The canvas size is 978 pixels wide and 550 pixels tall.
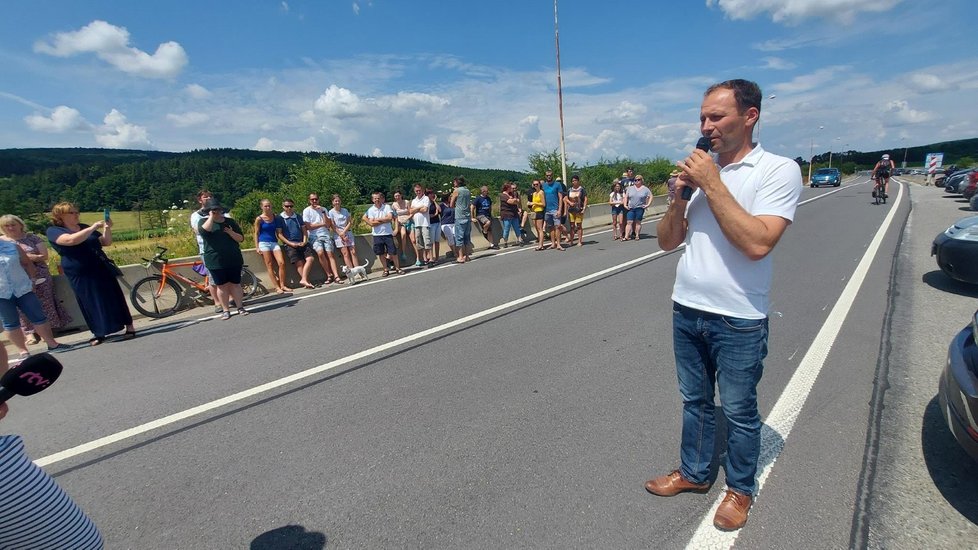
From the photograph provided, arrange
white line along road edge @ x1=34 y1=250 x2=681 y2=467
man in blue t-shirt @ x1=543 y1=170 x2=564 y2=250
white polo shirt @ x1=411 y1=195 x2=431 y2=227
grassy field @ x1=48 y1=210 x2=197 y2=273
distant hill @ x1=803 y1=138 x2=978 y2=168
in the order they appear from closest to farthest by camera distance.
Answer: white line along road edge @ x1=34 y1=250 x2=681 y2=467, white polo shirt @ x1=411 y1=195 x2=431 y2=227, grassy field @ x1=48 y1=210 x2=197 y2=273, man in blue t-shirt @ x1=543 y1=170 x2=564 y2=250, distant hill @ x1=803 y1=138 x2=978 y2=168

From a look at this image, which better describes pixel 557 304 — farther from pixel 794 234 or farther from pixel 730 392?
pixel 794 234

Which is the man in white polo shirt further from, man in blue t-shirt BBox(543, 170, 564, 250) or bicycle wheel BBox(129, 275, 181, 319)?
man in blue t-shirt BBox(543, 170, 564, 250)

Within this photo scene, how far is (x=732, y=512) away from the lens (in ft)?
7.75

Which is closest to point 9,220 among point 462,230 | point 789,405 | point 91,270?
point 91,270

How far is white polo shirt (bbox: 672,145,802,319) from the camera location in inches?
80.0

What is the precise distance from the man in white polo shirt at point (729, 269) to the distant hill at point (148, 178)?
7277mm

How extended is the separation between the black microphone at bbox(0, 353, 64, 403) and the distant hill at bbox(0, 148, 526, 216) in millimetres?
6031

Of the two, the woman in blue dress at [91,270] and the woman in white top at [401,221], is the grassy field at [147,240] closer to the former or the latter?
the woman in blue dress at [91,270]

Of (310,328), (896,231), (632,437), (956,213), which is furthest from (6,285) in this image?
(956,213)

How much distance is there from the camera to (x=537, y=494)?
2656 millimetres

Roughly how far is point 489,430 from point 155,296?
22.2ft

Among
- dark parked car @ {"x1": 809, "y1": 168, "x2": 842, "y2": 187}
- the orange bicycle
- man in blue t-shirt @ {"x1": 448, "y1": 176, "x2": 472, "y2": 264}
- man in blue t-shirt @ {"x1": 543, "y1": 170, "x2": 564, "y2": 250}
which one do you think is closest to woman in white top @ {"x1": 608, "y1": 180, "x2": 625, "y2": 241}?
man in blue t-shirt @ {"x1": 543, "y1": 170, "x2": 564, "y2": 250}

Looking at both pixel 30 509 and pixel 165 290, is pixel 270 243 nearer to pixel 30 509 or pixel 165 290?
pixel 165 290

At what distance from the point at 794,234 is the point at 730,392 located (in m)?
12.1
